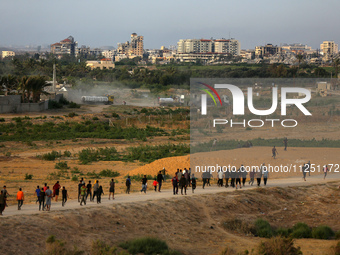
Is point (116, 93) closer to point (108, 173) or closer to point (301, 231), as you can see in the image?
point (108, 173)

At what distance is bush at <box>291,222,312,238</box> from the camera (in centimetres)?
1964

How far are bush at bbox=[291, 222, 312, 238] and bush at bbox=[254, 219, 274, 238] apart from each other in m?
0.89

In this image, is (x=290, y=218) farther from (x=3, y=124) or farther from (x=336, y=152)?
(x=3, y=124)

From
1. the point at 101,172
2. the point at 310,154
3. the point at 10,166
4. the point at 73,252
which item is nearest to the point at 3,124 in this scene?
the point at 10,166

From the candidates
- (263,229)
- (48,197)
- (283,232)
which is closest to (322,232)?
(283,232)

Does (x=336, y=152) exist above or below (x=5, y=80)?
below

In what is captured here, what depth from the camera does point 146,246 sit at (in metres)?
16.2

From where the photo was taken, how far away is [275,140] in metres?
40.7

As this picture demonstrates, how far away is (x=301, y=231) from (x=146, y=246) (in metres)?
6.89

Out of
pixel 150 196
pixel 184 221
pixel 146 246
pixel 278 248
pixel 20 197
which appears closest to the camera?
pixel 278 248

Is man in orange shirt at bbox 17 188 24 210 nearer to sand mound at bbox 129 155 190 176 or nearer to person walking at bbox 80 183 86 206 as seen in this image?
person walking at bbox 80 183 86 206

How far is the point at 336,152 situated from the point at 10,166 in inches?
886

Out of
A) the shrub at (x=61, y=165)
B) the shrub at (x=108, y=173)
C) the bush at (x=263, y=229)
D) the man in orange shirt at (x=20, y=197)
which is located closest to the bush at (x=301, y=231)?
the bush at (x=263, y=229)

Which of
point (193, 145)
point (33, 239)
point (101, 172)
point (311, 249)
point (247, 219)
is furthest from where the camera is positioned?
point (193, 145)
